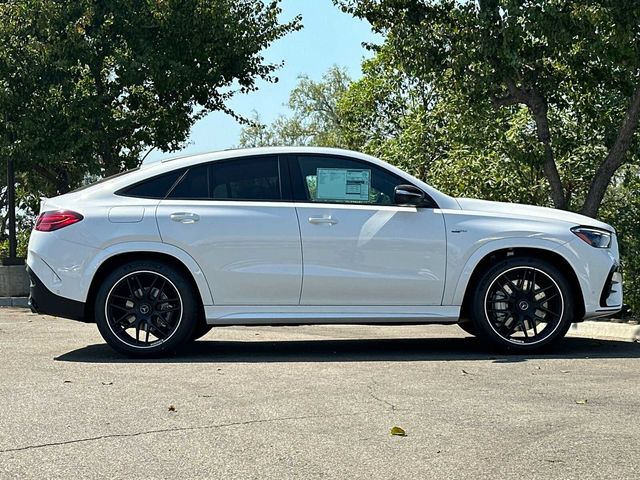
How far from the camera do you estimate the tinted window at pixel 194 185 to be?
8766 millimetres

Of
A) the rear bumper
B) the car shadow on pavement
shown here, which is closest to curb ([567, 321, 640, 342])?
the car shadow on pavement

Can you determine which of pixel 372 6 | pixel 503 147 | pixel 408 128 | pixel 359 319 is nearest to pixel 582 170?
pixel 503 147

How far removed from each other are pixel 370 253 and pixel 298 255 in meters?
0.59

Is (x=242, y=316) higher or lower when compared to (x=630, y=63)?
lower

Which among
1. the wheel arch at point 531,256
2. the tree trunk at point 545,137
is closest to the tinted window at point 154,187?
the wheel arch at point 531,256

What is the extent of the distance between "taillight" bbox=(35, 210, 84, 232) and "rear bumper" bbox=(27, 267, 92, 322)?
16.5 inches

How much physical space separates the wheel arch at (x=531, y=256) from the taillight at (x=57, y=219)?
328 centimetres

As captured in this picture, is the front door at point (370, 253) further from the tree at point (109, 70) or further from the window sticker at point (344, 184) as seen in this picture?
the tree at point (109, 70)

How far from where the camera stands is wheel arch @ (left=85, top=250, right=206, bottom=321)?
8.58m

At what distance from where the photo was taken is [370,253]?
8.61 m

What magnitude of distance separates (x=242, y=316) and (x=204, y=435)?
120 inches

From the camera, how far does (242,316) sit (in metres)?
8.59

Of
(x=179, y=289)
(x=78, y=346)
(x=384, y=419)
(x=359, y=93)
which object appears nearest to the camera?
(x=384, y=419)

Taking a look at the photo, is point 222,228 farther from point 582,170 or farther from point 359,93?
point 359,93
